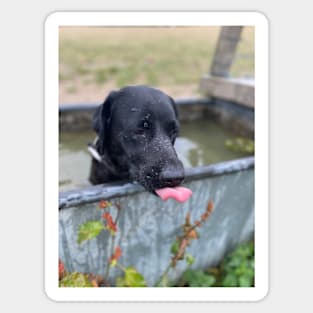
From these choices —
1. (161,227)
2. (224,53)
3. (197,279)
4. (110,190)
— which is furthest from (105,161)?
(224,53)

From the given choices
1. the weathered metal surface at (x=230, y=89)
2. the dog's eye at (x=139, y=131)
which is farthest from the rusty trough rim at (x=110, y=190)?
the weathered metal surface at (x=230, y=89)

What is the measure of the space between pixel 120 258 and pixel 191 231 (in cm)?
42

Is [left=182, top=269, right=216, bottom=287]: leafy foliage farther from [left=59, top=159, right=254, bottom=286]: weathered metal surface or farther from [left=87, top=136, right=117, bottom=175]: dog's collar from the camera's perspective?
[left=87, top=136, right=117, bottom=175]: dog's collar

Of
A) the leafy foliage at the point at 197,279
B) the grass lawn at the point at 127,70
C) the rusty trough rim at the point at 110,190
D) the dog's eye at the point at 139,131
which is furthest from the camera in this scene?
the grass lawn at the point at 127,70

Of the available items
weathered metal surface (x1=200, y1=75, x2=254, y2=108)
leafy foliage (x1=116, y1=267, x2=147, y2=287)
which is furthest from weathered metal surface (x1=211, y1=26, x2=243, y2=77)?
leafy foliage (x1=116, y1=267, x2=147, y2=287)

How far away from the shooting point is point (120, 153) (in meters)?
1.88

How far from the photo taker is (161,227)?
2043mm

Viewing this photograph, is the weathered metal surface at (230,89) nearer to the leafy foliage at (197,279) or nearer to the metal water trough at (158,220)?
the metal water trough at (158,220)

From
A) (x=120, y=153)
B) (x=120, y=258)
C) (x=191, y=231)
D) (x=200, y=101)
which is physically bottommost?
(x=120, y=258)

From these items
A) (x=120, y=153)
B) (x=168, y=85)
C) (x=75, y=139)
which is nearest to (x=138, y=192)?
(x=120, y=153)

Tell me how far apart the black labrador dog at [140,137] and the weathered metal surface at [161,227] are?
207mm

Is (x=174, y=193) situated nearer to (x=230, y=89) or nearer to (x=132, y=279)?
(x=132, y=279)

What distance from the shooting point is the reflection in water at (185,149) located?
110 inches

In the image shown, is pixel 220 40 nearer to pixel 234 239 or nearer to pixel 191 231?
pixel 234 239
